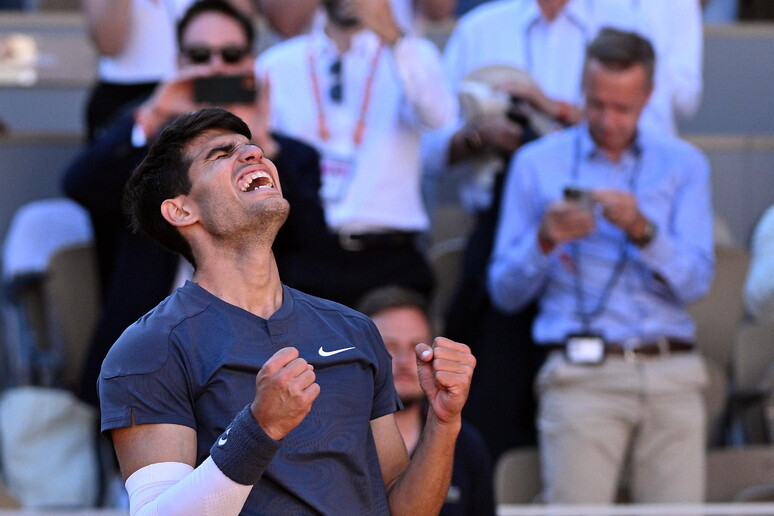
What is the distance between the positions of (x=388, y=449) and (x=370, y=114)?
108 inches

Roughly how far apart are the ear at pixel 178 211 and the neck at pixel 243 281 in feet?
0.23

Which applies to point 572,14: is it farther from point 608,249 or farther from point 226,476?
point 226,476

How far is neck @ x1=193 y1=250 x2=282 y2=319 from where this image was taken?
196 cm

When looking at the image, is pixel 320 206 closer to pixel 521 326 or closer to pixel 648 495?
pixel 521 326

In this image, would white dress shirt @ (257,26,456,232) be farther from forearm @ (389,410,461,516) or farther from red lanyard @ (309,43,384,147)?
forearm @ (389,410,461,516)

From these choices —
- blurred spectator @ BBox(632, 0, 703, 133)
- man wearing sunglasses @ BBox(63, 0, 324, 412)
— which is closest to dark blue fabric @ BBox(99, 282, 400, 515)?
man wearing sunglasses @ BBox(63, 0, 324, 412)

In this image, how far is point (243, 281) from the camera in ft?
6.47

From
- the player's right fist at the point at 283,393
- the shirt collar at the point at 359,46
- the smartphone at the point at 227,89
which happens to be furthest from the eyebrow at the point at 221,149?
the shirt collar at the point at 359,46

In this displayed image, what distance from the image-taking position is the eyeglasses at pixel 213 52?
436 centimetres

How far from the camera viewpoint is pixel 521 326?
452 cm

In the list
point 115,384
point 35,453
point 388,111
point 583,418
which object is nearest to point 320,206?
point 388,111

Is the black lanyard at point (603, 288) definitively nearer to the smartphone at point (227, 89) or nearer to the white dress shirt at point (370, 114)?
the white dress shirt at point (370, 114)

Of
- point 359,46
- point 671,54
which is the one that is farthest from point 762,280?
point 359,46

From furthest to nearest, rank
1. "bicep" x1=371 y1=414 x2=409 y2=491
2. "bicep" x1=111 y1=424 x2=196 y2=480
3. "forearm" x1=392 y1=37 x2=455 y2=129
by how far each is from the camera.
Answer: "forearm" x1=392 y1=37 x2=455 y2=129, "bicep" x1=371 y1=414 x2=409 y2=491, "bicep" x1=111 y1=424 x2=196 y2=480
